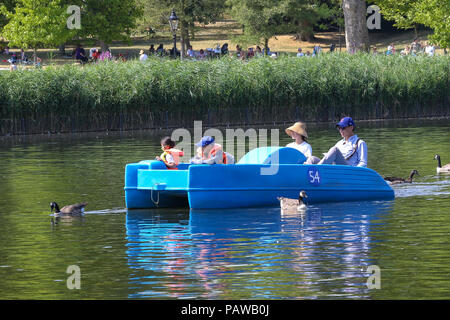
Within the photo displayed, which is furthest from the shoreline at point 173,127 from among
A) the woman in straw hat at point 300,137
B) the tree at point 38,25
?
the tree at point 38,25

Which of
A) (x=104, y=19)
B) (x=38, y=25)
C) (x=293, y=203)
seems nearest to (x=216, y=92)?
(x=293, y=203)

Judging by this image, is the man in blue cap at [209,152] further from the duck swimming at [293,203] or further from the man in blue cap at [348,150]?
the man in blue cap at [348,150]

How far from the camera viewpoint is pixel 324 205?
55.8 feet

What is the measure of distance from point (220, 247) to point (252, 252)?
633 millimetres

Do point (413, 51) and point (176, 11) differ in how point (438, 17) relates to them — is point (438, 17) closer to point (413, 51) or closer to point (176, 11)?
point (413, 51)

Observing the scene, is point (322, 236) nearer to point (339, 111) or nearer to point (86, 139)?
point (86, 139)

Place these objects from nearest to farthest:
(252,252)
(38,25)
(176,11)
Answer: (252,252) → (38,25) → (176,11)

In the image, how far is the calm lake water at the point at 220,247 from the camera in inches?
416

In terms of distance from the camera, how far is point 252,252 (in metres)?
12.6

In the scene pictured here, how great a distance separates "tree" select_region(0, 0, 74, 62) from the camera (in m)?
55.3

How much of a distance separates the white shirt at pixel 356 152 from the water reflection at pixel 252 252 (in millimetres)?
749

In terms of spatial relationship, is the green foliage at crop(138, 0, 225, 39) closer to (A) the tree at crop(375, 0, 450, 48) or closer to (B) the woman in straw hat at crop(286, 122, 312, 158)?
(A) the tree at crop(375, 0, 450, 48)

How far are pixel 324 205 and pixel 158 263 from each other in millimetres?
5580

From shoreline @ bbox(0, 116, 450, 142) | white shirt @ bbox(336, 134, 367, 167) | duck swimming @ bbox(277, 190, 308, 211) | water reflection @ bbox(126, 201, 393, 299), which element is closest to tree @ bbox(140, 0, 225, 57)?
shoreline @ bbox(0, 116, 450, 142)
